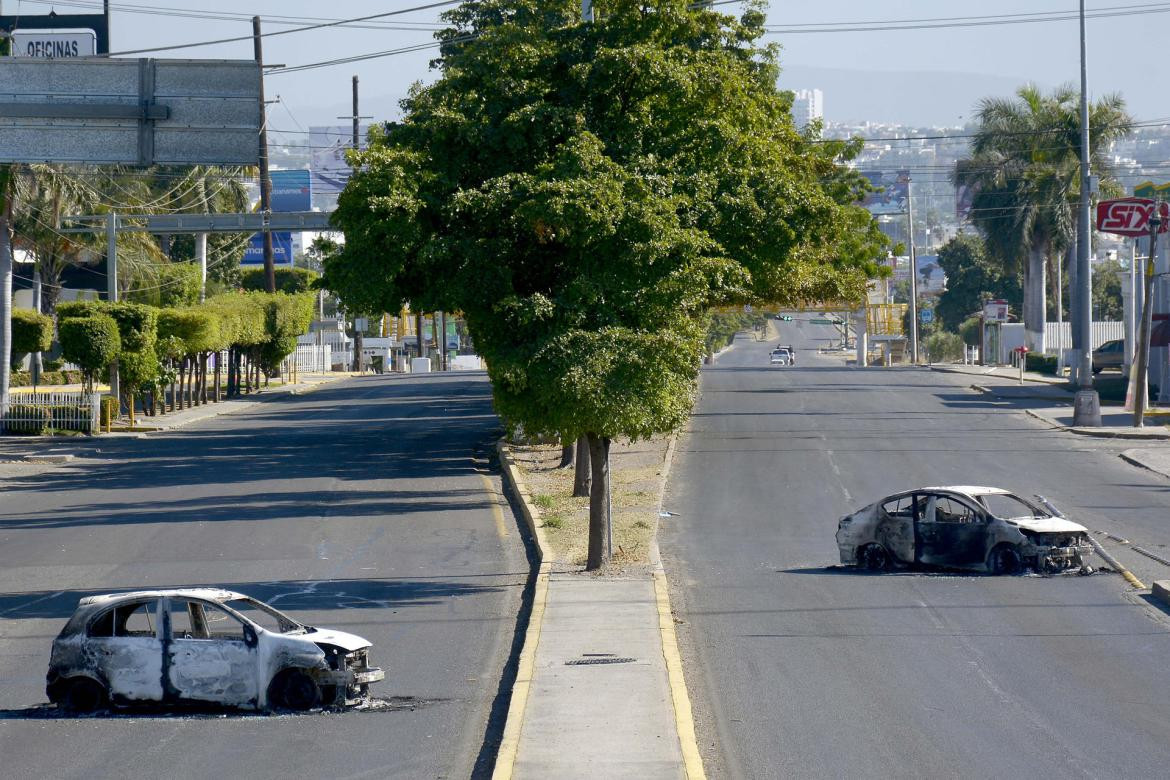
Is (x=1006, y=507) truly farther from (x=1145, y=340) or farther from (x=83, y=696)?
(x=1145, y=340)

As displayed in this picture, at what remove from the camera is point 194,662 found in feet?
40.6

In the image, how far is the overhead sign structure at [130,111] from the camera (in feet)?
65.6

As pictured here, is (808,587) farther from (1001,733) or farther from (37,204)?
(37,204)

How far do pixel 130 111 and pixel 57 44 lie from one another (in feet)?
12.9

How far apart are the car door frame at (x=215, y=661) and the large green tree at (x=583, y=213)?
6.35 meters

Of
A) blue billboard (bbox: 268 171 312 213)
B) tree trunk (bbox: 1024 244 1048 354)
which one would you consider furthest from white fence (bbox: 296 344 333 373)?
tree trunk (bbox: 1024 244 1048 354)

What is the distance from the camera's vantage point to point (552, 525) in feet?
77.1

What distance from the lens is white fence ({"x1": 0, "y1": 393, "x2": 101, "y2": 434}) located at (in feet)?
143

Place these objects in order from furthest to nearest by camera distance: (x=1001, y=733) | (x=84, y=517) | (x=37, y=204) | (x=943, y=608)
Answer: (x=37, y=204) → (x=84, y=517) → (x=943, y=608) → (x=1001, y=733)

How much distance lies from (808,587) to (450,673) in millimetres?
6216

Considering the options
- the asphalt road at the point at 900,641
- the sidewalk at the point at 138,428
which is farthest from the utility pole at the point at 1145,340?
the sidewalk at the point at 138,428

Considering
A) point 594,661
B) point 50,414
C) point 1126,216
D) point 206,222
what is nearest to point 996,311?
point 1126,216

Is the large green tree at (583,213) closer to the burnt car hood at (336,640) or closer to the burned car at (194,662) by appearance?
the burnt car hood at (336,640)

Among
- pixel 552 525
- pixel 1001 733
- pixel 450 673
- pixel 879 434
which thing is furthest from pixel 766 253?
pixel 879 434
